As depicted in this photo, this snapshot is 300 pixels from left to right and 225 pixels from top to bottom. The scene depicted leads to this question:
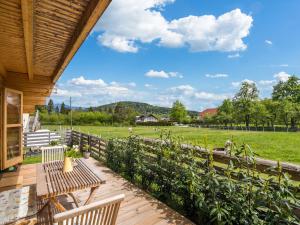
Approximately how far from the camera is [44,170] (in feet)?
10.5

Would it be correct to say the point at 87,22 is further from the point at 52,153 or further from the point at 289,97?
the point at 289,97

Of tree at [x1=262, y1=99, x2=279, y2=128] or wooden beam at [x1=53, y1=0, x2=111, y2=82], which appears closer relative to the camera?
wooden beam at [x1=53, y1=0, x2=111, y2=82]

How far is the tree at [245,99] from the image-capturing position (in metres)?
38.0

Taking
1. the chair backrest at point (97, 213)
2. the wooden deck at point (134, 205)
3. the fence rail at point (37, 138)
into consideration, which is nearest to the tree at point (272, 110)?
the fence rail at point (37, 138)

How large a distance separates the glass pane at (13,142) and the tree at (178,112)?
48.7 metres

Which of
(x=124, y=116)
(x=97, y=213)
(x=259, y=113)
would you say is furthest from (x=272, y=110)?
(x=97, y=213)

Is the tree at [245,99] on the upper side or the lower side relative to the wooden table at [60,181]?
upper

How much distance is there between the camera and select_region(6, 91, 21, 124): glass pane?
193 inches

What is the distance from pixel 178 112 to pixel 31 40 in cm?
5143

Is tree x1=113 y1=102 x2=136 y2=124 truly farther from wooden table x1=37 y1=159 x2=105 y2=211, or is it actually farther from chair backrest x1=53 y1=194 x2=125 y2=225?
chair backrest x1=53 y1=194 x2=125 y2=225

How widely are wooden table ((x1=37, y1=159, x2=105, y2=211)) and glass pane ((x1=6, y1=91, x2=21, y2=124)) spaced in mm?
2356

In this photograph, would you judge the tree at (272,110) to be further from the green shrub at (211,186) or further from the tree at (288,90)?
the green shrub at (211,186)

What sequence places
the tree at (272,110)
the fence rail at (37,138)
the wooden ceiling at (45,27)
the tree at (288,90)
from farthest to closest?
the tree at (288,90), the tree at (272,110), the fence rail at (37,138), the wooden ceiling at (45,27)

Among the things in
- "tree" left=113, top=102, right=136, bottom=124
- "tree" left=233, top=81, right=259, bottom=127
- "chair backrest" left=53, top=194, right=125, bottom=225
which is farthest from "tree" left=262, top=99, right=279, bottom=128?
"chair backrest" left=53, top=194, right=125, bottom=225
